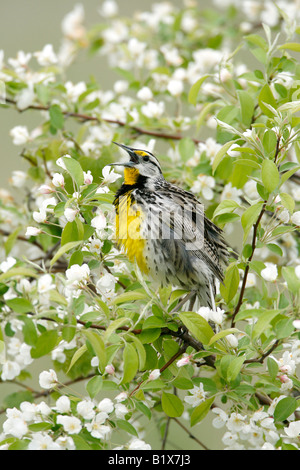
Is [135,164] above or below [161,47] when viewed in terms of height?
below

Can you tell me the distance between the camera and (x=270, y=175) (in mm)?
1726

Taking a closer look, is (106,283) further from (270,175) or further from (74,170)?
(270,175)

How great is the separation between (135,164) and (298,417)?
125 cm

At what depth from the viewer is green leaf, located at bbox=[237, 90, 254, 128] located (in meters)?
2.25

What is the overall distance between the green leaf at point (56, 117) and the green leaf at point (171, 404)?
1.42 metres

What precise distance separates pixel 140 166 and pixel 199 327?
117 cm

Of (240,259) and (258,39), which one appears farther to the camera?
(258,39)

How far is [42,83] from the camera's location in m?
2.92

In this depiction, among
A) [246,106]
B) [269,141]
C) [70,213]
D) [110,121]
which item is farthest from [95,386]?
[110,121]

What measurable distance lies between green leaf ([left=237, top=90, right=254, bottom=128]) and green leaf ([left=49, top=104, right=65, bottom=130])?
926mm
